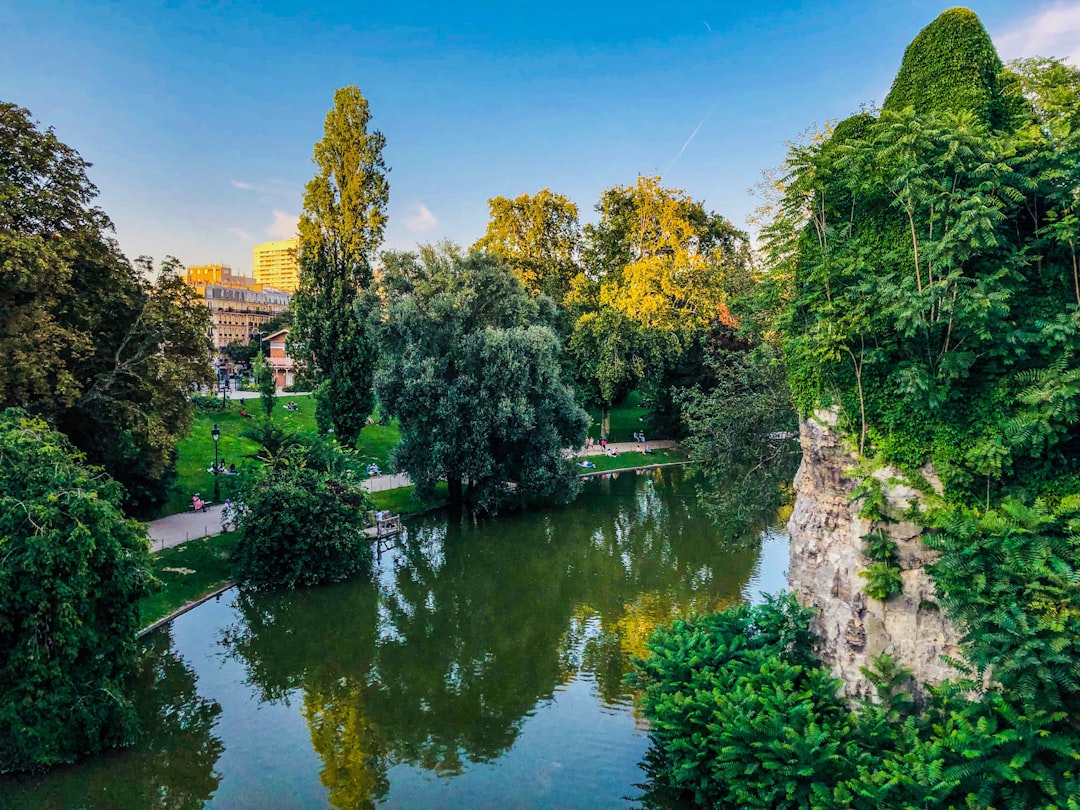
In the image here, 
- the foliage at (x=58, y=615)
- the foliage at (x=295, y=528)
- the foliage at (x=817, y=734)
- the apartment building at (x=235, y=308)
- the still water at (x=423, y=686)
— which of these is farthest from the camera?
the apartment building at (x=235, y=308)

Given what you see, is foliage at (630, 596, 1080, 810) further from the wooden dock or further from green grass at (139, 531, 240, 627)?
the wooden dock

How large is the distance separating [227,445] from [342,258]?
35.4 ft

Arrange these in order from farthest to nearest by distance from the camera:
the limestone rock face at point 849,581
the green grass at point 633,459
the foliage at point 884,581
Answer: the green grass at point 633,459
the foliage at point 884,581
the limestone rock face at point 849,581

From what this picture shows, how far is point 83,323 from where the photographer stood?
703 inches

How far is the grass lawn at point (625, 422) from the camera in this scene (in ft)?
148

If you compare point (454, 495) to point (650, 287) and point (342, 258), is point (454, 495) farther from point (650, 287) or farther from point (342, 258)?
point (650, 287)

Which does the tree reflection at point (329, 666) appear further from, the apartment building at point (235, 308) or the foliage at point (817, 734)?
the apartment building at point (235, 308)

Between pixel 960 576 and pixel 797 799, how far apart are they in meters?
3.38

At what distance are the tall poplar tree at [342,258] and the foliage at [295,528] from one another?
9.67 metres

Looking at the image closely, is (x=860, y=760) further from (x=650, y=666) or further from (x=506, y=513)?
(x=506, y=513)

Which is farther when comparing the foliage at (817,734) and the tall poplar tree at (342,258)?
the tall poplar tree at (342,258)

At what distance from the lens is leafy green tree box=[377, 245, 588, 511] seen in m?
24.4

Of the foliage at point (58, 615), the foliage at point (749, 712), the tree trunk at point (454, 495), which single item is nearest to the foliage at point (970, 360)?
the foliage at point (749, 712)

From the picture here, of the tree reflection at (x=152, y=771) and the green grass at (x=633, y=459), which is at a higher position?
the green grass at (x=633, y=459)
